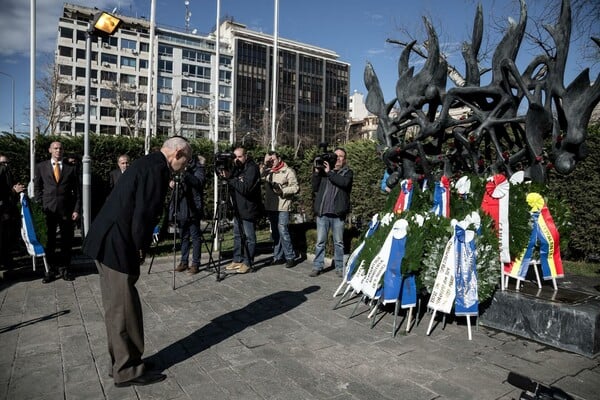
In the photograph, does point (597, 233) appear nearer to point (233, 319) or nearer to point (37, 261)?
point (233, 319)

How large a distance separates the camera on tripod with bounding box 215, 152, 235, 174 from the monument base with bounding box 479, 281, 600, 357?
15.0 feet

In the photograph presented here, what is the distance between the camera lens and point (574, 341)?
411 centimetres

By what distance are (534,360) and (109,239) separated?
13.1 ft

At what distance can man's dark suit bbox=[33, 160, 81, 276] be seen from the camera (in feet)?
22.8

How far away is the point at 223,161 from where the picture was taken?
7.06 metres

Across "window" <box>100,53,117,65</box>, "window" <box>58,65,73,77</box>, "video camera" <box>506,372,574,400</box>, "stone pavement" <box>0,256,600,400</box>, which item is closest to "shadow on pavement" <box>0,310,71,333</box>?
"stone pavement" <box>0,256,600,400</box>

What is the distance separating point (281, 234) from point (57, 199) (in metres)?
3.95

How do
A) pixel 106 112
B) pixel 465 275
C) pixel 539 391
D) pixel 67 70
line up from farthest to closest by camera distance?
pixel 106 112, pixel 67 70, pixel 465 275, pixel 539 391

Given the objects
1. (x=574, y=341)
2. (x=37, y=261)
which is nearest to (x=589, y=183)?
(x=574, y=341)

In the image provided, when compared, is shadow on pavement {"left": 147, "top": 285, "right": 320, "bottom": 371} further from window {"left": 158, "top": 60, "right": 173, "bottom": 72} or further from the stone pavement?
window {"left": 158, "top": 60, "right": 173, "bottom": 72}

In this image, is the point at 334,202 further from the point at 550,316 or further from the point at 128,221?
the point at 128,221

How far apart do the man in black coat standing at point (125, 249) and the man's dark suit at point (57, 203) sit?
423 centimetres

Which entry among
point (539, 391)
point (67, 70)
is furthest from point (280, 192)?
point (67, 70)

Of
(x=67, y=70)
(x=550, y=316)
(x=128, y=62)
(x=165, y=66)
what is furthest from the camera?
(x=165, y=66)
